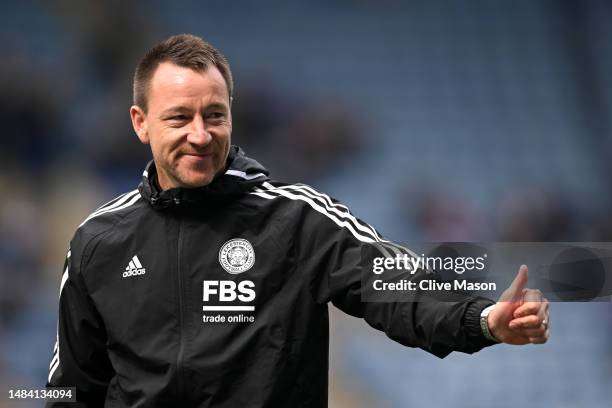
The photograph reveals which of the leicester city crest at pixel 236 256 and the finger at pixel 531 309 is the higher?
the leicester city crest at pixel 236 256

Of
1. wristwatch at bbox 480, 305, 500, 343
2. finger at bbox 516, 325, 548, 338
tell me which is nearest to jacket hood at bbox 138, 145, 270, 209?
wristwatch at bbox 480, 305, 500, 343

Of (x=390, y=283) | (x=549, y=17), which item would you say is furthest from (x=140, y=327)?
(x=549, y=17)

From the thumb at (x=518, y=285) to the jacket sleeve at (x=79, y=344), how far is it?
92 centimetres

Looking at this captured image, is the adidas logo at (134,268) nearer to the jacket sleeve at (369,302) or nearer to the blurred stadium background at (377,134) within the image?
the jacket sleeve at (369,302)

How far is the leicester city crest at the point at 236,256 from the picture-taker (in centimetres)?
189

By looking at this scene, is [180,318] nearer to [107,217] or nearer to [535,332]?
[107,217]

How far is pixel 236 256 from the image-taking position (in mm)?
1896

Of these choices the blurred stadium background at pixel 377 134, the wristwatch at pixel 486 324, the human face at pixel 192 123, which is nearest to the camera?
the wristwatch at pixel 486 324

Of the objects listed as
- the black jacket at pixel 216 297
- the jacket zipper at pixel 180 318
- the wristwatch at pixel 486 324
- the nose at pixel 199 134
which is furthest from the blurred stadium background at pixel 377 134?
the wristwatch at pixel 486 324

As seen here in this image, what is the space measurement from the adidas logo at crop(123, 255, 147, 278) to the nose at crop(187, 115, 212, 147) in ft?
0.94

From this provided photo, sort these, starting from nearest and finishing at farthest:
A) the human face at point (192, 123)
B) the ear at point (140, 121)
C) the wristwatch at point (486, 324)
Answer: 1. the wristwatch at point (486, 324)
2. the human face at point (192, 123)
3. the ear at point (140, 121)

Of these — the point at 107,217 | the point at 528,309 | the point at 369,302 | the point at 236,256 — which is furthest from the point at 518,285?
the point at 107,217

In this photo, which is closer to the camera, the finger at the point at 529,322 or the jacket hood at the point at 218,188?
the finger at the point at 529,322

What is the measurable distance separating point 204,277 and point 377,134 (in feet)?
11.3
